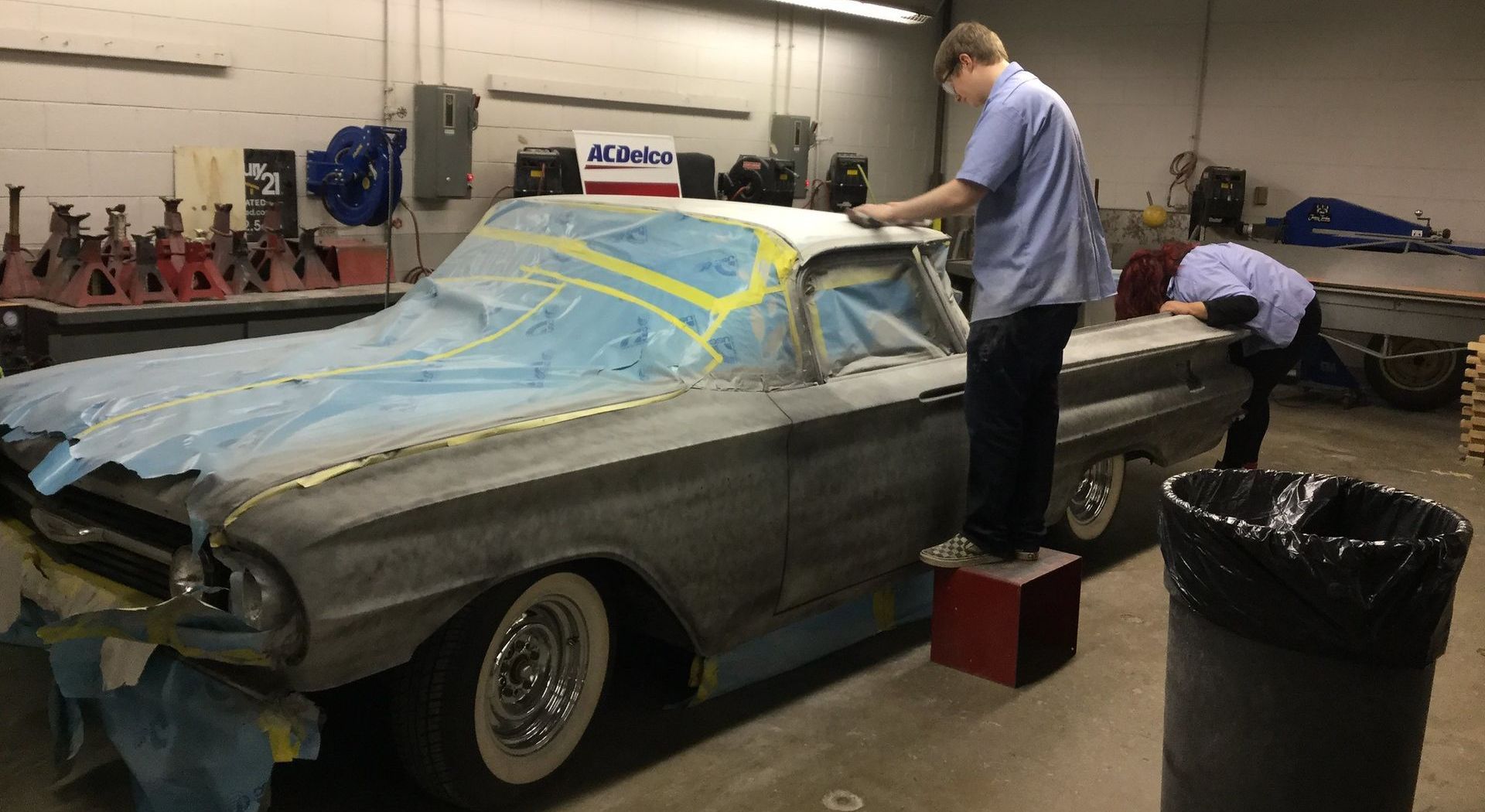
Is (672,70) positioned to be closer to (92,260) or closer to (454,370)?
(92,260)

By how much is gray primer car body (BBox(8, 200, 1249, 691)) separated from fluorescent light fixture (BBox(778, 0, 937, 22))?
5.86 m

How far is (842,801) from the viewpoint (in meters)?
3.08

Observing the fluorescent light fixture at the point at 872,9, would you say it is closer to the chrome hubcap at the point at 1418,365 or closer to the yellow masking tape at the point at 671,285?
the chrome hubcap at the point at 1418,365

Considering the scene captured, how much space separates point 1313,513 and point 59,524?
2.98 metres

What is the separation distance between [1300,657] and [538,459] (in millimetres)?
1659

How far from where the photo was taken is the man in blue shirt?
3.80m

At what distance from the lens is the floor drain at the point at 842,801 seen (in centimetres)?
304

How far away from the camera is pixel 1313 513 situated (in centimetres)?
288

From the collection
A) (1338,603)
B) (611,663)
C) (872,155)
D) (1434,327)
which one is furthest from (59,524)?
(872,155)

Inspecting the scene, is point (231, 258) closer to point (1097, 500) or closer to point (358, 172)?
point (358, 172)

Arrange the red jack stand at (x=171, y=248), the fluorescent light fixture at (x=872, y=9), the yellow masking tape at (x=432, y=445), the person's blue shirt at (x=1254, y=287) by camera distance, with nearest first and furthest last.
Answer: the yellow masking tape at (x=432, y=445) → the person's blue shirt at (x=1254, y=287) → the red jack stand at (x=171, y=248) → the fluorescent light fixture at (x=872, y=9)

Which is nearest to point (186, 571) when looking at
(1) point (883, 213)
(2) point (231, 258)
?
(1) point (883, 213)

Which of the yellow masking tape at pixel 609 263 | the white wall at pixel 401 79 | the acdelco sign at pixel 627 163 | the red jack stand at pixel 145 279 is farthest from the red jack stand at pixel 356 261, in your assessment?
the yellow masking tape at pixel 609 263

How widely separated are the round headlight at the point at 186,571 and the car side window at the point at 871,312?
1.81 m
